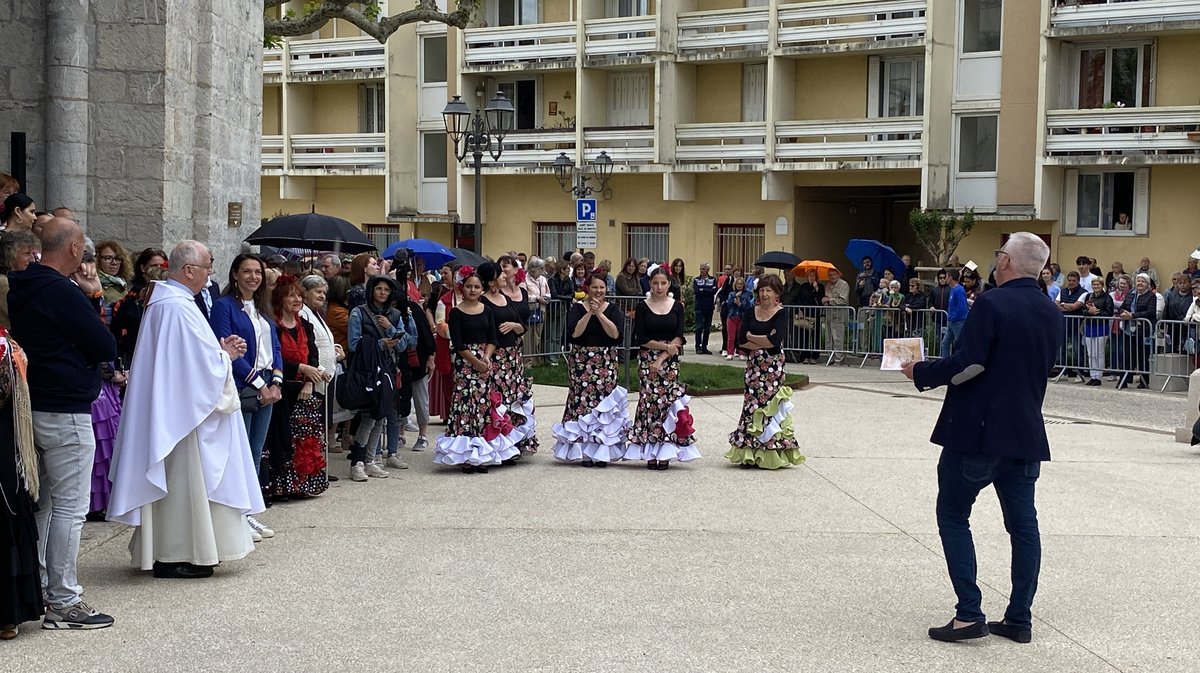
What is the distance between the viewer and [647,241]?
38.5 m

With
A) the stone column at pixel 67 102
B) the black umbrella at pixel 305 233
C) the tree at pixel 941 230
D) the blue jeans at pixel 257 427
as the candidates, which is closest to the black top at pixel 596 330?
the black umbrella at pixel 305 233

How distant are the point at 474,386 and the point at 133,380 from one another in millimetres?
4600

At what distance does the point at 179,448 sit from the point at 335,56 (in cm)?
3554

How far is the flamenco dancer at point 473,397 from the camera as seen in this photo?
12289 mm

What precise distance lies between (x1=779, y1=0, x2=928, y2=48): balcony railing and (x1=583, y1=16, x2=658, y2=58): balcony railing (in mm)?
3619

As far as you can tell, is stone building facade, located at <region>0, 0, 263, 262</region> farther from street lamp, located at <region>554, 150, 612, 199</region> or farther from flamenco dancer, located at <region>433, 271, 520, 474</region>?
street lamp, located at <region>554, 150, 612, 199</region>

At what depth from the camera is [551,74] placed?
39.3 metres

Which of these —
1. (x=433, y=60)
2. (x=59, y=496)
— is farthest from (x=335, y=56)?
(x=59, y=496)

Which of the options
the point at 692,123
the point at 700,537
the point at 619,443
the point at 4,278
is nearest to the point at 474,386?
the point at 619,443

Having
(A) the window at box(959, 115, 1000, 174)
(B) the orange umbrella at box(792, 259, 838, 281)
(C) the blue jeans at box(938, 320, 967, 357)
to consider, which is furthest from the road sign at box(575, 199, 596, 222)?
(A) the window at box(959, 115, 1000, 174)

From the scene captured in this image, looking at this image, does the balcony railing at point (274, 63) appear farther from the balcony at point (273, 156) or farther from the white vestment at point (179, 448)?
the white vestment at point (179, 448)

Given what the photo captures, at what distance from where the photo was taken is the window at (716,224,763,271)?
36781mm

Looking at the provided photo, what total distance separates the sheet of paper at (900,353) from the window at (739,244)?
28.6 m

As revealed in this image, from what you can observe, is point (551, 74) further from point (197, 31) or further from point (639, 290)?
point (197, 31)
